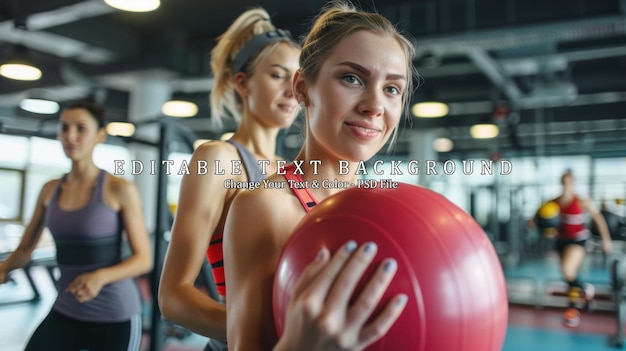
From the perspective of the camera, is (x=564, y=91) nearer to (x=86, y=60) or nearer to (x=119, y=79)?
(x=119, y=79)

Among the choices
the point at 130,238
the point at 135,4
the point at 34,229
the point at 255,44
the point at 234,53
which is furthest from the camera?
the point at 135,4

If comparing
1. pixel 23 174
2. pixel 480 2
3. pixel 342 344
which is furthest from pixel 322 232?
pixel 23 174

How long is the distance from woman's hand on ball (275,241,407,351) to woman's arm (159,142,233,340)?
→ 0.63m

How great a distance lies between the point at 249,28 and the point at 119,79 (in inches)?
324

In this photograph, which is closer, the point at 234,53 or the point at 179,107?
the point at 234,53

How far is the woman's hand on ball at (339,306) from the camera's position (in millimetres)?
672

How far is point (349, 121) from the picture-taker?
100cm

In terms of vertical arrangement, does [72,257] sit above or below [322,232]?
below

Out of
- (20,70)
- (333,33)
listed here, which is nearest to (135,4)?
(20,70)

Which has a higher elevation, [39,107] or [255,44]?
[39,107]

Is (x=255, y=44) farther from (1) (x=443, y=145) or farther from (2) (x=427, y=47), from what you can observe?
(1) (x=443, y=145)

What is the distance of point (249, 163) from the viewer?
1.63 m

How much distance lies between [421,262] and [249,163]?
3.15ft

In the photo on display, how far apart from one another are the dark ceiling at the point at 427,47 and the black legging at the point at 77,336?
92.2 inches
